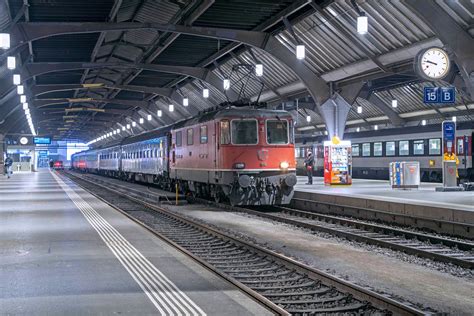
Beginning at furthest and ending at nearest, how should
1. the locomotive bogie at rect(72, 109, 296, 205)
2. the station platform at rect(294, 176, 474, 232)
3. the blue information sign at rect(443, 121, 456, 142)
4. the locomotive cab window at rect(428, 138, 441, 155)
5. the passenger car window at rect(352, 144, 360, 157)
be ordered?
the passenger car window at rect(352, 144, 360, 157), the locomotive cab window at rect(428, 138, 441, 155), the blue information sign at rect(443, 121, 456, 142), the locomotive bogie at rect(72, 109, 296, 205), the station platform at rect(294, 176, 474, 232)

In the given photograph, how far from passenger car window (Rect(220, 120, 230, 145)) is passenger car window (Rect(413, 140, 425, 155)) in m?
16.0

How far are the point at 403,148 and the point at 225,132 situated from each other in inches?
669

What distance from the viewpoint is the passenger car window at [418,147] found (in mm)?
32219

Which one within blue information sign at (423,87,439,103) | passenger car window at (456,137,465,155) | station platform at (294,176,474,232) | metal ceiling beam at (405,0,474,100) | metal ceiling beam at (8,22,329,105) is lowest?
station platform at (294,176,474,232)

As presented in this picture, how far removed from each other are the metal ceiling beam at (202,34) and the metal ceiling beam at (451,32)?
10631 millimetres

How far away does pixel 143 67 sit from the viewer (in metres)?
37.2

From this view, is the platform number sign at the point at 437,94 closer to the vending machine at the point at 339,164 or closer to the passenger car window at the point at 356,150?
the vending machine at the point at 339,164

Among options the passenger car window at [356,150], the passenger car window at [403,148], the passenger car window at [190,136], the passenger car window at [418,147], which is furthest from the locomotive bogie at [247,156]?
the passenger car window at [356,150]

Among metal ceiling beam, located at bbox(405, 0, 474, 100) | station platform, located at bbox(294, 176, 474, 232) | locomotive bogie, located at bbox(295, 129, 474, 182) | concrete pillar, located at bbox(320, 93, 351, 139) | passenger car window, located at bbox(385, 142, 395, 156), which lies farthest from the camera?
passenger car window, located at bbox(385, 142, 395, 156)

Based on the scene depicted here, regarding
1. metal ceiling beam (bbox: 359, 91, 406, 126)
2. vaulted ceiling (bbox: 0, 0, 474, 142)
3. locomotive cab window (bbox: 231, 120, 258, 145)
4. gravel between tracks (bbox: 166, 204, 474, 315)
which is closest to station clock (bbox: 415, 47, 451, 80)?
vaulted ceiling (bbox: 0, 0, 474, 142)

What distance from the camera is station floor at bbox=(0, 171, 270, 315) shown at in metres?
6.81

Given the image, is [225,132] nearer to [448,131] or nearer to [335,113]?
[448,131]

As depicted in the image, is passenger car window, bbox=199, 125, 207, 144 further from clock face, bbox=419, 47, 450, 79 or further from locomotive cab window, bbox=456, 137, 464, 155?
locomotive cab window, bbox=456, 137, 464, 155

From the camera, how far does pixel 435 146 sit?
31.2 meters
